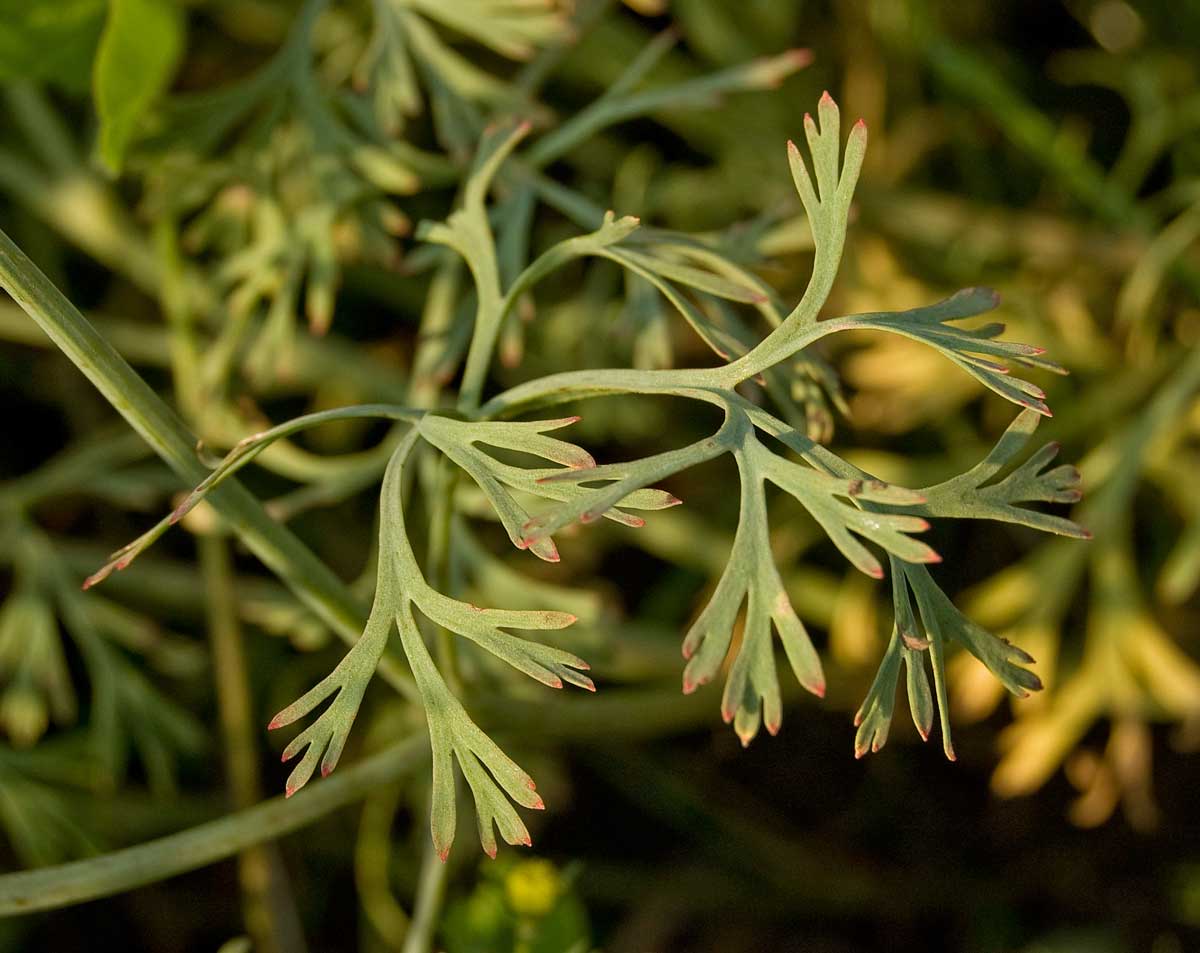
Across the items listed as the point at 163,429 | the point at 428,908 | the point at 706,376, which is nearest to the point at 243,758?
the point at 428,908

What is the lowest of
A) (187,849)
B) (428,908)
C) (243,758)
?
(243,758)

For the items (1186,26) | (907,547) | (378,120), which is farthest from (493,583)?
(1186,26)

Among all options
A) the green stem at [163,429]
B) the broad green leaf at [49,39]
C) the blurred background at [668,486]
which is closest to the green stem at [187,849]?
the green stem at [163,429]

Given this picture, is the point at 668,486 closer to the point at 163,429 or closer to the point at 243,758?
the point at 243,758

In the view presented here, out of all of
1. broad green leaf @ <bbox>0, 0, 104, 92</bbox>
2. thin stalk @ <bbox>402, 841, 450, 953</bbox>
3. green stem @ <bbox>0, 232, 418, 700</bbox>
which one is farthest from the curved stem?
broad green leaf @ <bbox>0, 0, 104, 92</bbox>

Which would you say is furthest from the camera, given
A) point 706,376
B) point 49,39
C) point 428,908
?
point 49,39

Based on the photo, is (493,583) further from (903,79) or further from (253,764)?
(903,79)

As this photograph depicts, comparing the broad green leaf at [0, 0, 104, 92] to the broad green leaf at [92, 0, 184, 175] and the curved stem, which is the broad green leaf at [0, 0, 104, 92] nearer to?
the broad green leaf at [92, 0, 184, 175]
